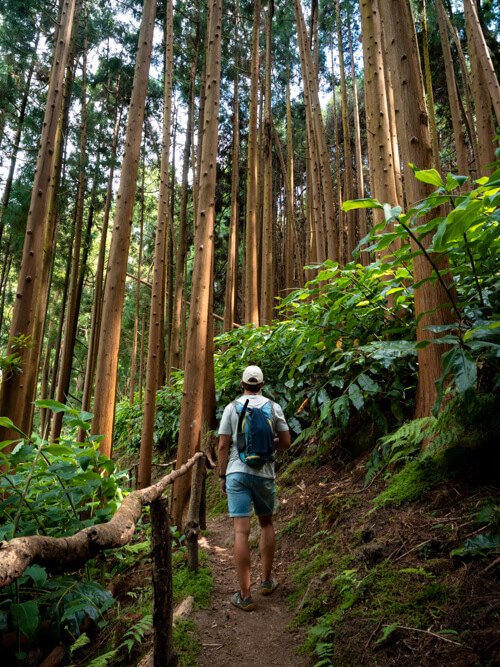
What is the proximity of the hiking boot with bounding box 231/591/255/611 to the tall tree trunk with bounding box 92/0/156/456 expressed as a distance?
6.03 feet

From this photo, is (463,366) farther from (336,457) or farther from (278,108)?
(278,108)

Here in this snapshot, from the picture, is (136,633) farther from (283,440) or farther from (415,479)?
(415,479)

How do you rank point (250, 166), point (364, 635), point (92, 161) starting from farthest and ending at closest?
1. point (92, 161)
2. point (250, 166)
3. point (364, 635)

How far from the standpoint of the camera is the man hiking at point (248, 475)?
9.66 feet

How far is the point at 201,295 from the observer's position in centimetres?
511

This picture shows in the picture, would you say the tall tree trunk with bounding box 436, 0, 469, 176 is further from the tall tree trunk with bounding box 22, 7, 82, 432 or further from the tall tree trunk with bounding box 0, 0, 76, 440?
the tall tree trunk with bounding box 22, 7, 82, 432

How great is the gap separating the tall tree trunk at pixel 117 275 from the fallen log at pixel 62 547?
3.06 m

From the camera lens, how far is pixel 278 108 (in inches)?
612

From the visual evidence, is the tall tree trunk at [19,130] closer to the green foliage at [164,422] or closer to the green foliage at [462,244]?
the green foliage at [164,422]

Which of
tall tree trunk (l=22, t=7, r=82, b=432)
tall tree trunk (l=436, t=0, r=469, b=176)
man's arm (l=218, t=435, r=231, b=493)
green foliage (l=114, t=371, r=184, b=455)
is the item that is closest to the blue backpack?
man's arm (l=218, t=435, r=231, b=493)

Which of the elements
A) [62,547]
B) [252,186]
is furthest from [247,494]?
[252,186]

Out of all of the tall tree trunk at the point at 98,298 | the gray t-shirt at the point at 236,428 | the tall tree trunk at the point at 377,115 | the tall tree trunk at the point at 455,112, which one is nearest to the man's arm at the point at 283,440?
the gray t-shirt at the point at 236,428

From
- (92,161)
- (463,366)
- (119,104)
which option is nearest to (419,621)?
(463,366)

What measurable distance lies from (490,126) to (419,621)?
788 centimetres
